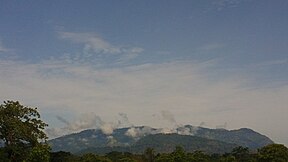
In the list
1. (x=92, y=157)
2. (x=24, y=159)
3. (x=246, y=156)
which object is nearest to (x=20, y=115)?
(x=24, y=159)

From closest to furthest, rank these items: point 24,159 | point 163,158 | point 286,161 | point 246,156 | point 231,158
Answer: point 24,159 < point 286,161 < point 231,158 < point 163,158 < point 246,156

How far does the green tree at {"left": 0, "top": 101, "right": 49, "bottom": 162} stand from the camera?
2537 inches

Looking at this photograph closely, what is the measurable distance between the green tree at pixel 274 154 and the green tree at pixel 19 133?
2319 inches

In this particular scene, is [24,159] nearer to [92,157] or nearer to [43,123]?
[43,123]

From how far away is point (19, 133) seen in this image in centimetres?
6462

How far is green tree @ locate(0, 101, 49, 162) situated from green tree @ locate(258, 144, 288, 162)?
58901 mm

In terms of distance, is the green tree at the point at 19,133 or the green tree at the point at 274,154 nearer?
the green tree at the point at 19,133

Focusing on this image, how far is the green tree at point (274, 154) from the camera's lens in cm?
9682

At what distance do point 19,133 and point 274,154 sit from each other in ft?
212

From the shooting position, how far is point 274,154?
97.9m

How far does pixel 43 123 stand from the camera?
69812mm

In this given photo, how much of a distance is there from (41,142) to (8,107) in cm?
845

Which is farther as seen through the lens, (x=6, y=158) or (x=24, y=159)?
(x=6, y=158)

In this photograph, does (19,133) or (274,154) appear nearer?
(19,133)
